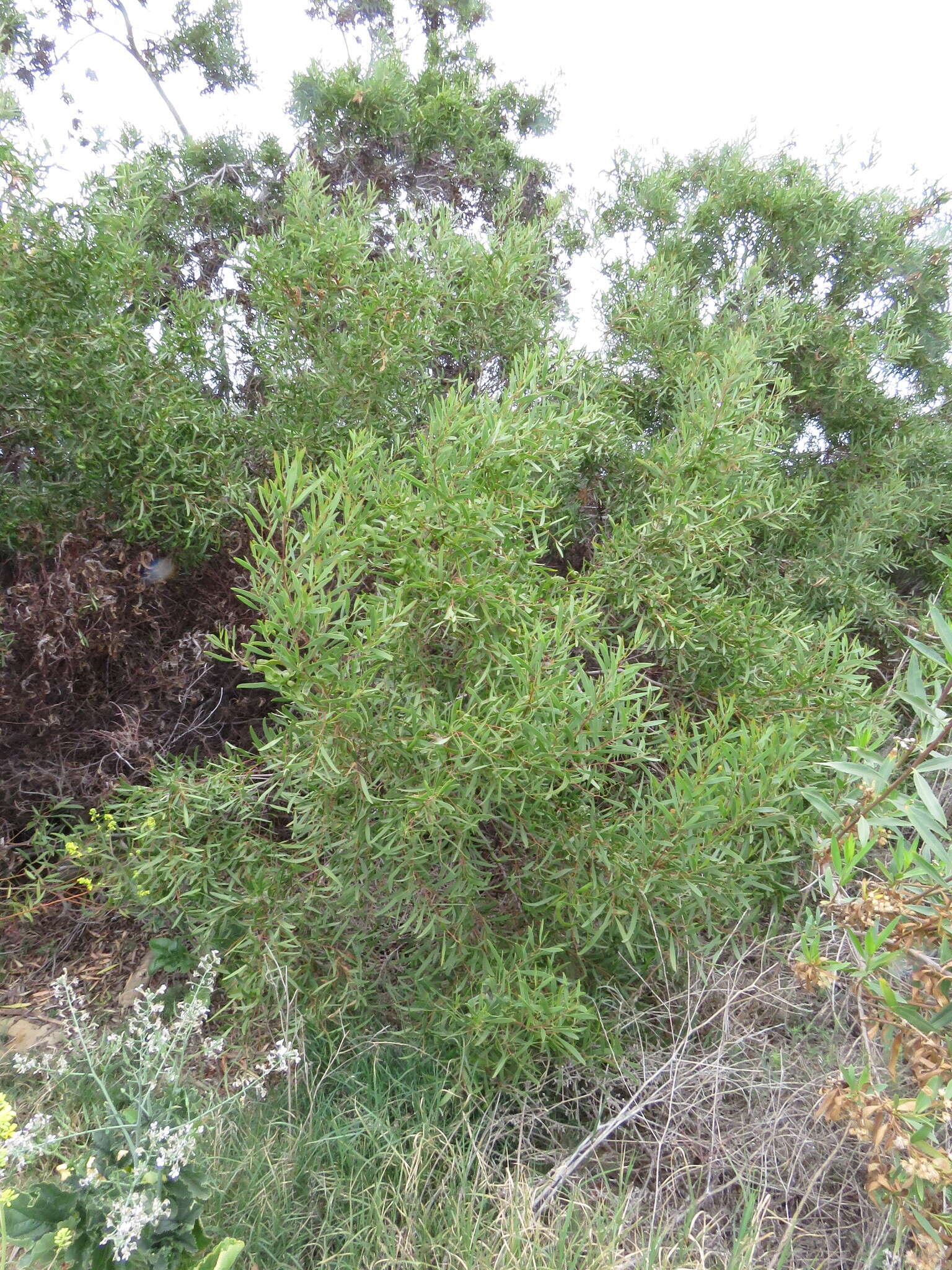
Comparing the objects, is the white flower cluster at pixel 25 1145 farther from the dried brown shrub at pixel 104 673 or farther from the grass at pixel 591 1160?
the dried brown shrub at pixel 104 673

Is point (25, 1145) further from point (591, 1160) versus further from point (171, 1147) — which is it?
point (591, 1160)

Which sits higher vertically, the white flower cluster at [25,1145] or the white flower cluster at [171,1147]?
the white flower cluster at [25,1145]

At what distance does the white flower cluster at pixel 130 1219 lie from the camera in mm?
1345

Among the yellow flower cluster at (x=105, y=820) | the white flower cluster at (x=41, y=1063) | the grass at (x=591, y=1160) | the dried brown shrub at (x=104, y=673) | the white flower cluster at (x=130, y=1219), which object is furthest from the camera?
the dried brown shrub at (x=104, y=673)

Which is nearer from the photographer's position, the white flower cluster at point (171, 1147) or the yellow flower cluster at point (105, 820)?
the white flower cluster at point (171, 1147)

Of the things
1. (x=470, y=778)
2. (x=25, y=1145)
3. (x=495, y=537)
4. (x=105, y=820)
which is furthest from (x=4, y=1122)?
(x=495, y=537)

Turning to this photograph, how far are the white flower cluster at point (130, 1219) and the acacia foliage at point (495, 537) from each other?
69cm

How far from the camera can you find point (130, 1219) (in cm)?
136

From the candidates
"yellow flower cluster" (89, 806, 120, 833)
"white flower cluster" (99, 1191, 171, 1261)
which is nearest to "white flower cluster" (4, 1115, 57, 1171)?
"white flower cluster" (99, 1191, 171, 1261)

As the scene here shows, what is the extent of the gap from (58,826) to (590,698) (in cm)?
262

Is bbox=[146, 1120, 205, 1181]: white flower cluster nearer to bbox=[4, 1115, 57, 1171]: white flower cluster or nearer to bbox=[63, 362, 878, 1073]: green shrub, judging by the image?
bbox=[4, 1115, 57, 1171]: white flower cluster

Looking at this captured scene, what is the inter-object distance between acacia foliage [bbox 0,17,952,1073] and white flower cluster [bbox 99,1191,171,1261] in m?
0.69

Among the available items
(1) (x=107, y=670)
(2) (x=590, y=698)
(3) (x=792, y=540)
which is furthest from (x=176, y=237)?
(2) (x=590, y=698)

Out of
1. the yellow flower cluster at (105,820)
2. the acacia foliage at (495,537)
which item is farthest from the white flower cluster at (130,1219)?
the yellow flower cluster at (105,820)
